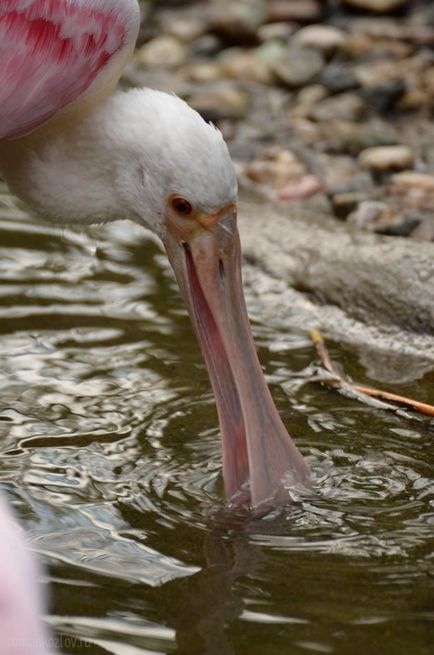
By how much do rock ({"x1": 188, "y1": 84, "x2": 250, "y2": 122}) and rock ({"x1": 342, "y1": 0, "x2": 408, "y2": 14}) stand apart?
1231mm

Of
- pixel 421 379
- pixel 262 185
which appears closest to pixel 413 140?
pixel 262 185

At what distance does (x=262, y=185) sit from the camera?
7.66 m

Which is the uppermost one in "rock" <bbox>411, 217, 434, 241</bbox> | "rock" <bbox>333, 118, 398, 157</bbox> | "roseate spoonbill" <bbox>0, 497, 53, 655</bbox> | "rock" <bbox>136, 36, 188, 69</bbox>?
"rock" <bbox>136, 36, 188, 69</bbox>

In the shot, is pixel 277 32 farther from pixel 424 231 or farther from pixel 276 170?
pixel 424 231

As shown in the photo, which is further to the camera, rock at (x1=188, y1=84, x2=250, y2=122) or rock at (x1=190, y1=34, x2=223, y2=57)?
rock at (x1=190, y1=34, x2=223, y2=57)

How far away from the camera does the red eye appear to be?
14.8 ft

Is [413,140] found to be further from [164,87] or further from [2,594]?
[2,594]

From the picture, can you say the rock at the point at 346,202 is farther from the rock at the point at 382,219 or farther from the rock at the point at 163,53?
the rock at the point at 163,53

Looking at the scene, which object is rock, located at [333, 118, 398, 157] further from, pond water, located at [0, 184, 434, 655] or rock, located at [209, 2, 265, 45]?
pond water, located at [0, 184, 434, 655]

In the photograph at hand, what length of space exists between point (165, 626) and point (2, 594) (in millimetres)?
1314

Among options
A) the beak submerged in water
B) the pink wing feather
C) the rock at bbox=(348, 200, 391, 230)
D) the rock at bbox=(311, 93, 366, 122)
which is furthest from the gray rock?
the rock at bbox=(311, 93, 366, 122)

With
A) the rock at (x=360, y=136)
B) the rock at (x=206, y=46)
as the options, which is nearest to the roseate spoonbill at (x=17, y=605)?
the rock at (x=360, y=136)

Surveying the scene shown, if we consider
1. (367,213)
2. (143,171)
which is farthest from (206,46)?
(143,171)

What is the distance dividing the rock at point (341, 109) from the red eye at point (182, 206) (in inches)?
159
